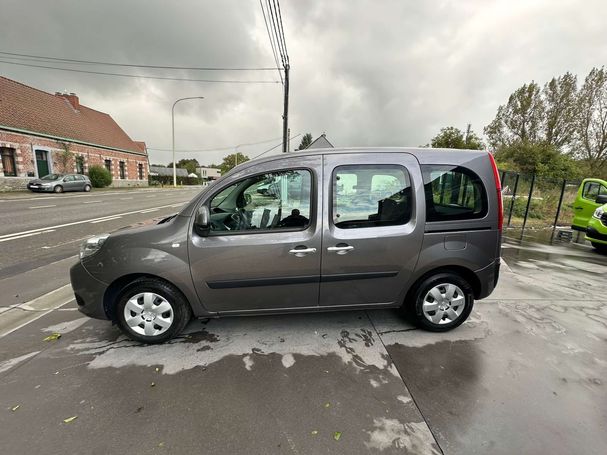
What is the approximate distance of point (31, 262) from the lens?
5.14 metres

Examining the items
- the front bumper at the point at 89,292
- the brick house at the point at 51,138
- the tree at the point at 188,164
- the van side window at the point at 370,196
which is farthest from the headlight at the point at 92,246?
the tree at the point at 188,164

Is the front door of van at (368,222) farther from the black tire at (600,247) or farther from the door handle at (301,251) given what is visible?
the black tire at (600,247)

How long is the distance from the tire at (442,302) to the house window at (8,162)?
95.8 feet

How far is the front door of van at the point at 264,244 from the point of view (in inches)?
104

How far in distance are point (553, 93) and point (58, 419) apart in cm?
3389

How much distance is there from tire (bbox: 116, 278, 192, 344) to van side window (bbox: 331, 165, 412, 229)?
5.75 ft

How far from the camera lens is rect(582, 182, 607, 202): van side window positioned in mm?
8352

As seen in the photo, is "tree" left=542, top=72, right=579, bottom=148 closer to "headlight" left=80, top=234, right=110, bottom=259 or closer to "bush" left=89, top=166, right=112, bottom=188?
"headlight" left=80, top=234, right=110, bottom=259

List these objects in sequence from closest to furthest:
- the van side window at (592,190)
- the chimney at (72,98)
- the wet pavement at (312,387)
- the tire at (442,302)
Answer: the wet pavement at (312,387) → the tire at (442,302) → the van side window at (592,190) → the chimney at (72,98)

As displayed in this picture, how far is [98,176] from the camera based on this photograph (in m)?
27.5

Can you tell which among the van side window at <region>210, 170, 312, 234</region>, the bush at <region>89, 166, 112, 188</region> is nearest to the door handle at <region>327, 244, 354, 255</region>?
the van side window at <region>210, 170, 312, 234</region>

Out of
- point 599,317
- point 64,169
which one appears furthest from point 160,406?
point 64,169

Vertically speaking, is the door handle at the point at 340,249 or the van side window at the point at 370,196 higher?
the van side window at the point at 370,196

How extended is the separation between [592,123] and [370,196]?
29.3 m
